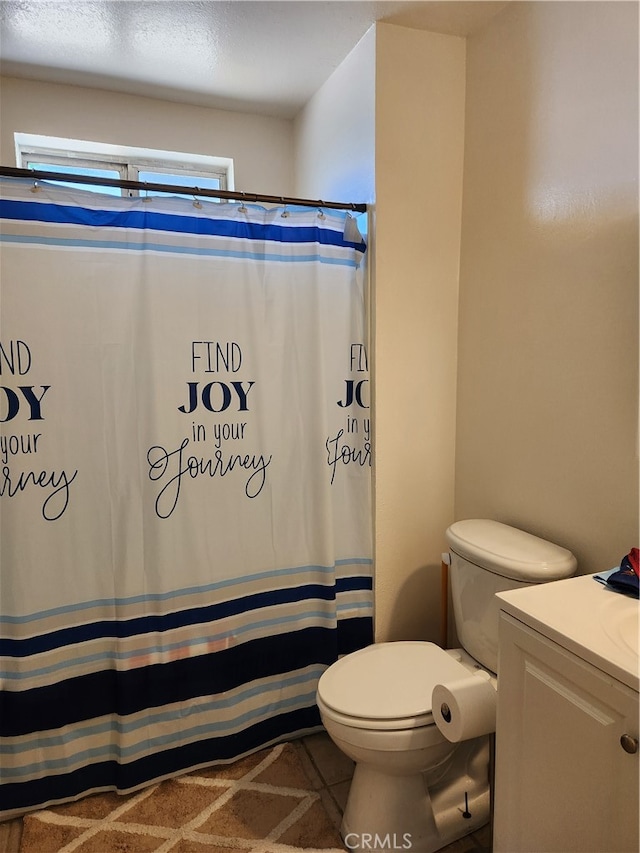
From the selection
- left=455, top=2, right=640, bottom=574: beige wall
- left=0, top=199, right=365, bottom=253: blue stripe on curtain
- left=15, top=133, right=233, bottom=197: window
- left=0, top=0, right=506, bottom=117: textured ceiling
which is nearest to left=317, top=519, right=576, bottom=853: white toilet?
left=455, top=2, right=640, bottom=574: beige wall

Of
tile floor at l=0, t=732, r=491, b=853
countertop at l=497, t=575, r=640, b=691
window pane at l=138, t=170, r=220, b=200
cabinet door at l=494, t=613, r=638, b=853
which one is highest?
window pane at l=138, t=170, r=220, b=200

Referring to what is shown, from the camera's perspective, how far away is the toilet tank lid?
145 centimetres

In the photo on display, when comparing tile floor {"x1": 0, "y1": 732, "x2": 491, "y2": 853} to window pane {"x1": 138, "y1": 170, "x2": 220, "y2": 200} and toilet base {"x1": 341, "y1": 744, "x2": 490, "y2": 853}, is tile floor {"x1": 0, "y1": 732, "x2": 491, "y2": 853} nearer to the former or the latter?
toilet base {"x1": 341, "y1": 744, "x2": 490, "y2": 853}

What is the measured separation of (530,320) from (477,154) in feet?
2.01

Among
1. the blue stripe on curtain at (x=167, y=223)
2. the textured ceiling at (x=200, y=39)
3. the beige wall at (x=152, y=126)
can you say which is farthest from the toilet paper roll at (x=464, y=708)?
the beige wall at (x=152, y=126)

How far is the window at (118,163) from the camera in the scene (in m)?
2.21

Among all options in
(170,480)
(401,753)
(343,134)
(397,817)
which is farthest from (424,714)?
(343,134)

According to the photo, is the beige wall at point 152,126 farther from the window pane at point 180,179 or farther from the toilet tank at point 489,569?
the toilet tank at point 489,569

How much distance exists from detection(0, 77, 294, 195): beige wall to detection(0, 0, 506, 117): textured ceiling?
6 centimetres

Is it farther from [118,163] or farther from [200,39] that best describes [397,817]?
[118,163]

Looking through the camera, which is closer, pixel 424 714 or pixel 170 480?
pixel 424 714

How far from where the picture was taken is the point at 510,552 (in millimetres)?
1531

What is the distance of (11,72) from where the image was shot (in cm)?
203

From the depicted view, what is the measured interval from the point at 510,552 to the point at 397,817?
77cm
